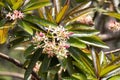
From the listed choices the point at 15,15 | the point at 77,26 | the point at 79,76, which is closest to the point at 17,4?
the point at 15,15

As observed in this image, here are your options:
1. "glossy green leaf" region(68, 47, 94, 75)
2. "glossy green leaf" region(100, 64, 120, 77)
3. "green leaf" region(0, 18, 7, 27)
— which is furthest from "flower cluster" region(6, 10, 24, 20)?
"glossy green leaf" region(100, 64, 120, 77)

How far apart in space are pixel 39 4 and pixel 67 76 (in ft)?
1.12

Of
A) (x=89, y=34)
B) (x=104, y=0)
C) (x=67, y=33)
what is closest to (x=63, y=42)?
(x=67, y=33)

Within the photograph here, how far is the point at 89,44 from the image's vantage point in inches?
59.3

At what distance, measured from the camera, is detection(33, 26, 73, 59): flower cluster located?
135cm

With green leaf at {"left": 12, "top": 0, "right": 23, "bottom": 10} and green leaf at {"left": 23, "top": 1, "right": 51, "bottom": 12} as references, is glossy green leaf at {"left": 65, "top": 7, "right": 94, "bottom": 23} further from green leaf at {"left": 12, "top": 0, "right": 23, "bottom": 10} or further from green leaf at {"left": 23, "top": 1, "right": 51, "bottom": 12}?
green leaf at {"left": 12, "top": 0, "right": 23, "bottom": 10}

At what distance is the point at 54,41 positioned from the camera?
137 centimetres

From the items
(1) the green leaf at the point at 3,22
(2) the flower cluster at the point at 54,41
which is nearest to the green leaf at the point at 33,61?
(2) the flower cluster at the point at 54,41

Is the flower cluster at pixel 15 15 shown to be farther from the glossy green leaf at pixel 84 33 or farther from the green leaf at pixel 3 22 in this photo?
the glossy green leaf at pixel 84 33

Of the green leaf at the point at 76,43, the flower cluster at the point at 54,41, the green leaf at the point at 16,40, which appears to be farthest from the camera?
the green leaf at the point at 16,40

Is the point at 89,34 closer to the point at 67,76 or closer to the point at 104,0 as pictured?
the point at 67,76

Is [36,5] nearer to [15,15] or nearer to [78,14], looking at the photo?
[15,15]

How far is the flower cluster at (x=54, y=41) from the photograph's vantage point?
135 cm

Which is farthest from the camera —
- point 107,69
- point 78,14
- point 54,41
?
point 78,14
